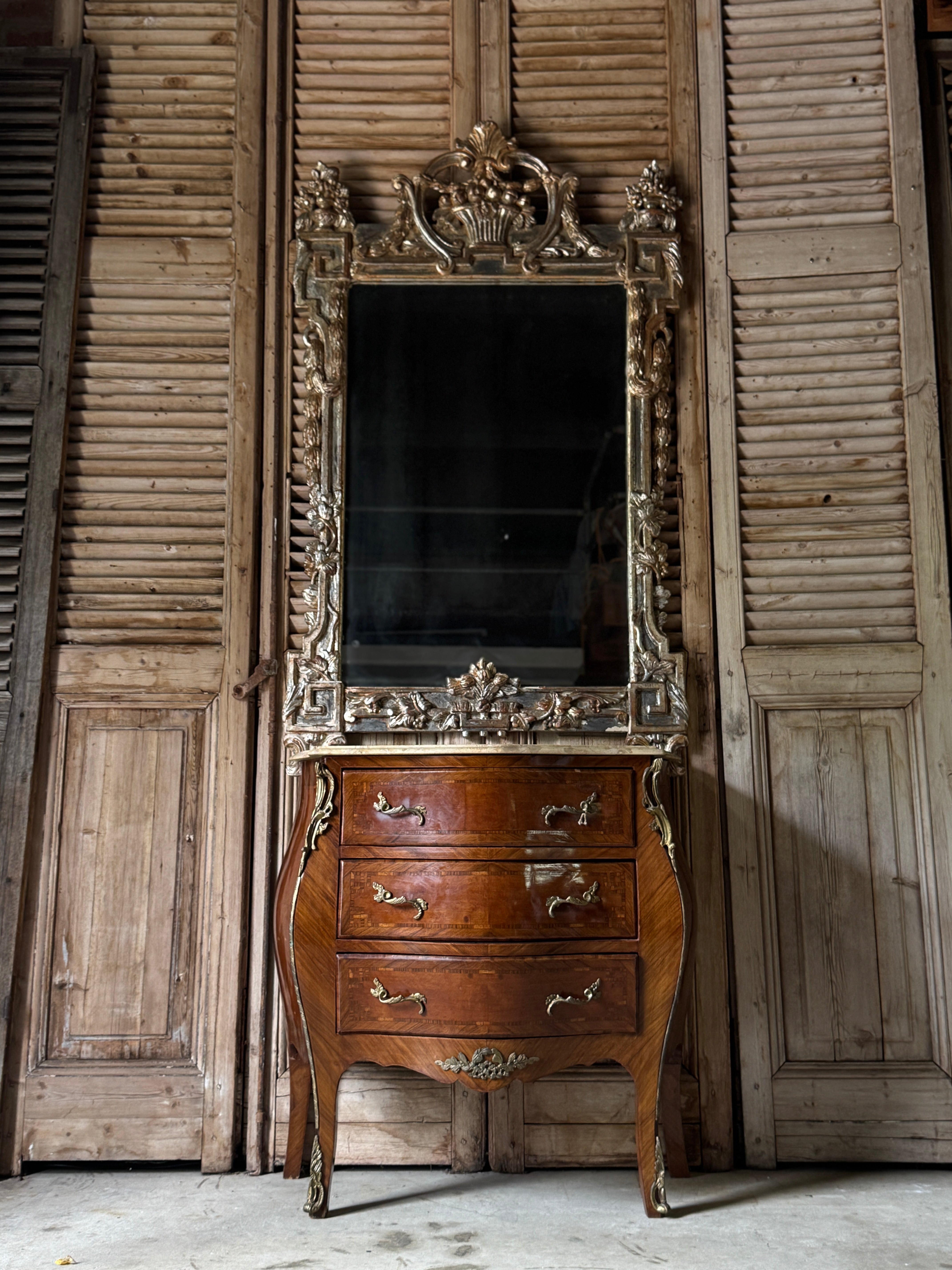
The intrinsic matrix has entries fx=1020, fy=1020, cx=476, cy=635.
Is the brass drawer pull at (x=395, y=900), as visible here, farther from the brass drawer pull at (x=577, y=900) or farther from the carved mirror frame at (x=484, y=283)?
the carved mirror frame at (x=484, y=283)

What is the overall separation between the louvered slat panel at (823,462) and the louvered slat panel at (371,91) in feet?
3.31

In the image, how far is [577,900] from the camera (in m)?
2.11

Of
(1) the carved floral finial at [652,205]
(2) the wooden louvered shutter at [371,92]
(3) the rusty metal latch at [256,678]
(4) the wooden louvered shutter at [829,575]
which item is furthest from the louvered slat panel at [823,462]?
(3) the rusty metal latch at [256,678]

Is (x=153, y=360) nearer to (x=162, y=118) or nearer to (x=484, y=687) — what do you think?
(x=162, y=118)

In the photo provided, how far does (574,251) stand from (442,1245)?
7.83 feet

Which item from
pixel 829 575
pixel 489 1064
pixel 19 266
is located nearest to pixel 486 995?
pixel 489 1064

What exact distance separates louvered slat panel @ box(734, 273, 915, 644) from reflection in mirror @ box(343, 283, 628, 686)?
360 millimetres

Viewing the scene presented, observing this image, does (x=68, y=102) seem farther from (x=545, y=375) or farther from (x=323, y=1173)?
(x=323, y=1173)

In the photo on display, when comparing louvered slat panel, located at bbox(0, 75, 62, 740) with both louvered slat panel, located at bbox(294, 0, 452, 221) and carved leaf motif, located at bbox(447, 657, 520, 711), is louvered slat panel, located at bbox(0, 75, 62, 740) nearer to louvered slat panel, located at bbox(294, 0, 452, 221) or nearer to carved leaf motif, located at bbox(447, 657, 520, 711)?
louvered slat panel, located at bbox(294, 0, 452, 221)

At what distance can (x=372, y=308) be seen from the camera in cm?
276

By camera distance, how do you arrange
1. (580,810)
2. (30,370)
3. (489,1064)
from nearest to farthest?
(489,1064) → (580,810) → (30,370)

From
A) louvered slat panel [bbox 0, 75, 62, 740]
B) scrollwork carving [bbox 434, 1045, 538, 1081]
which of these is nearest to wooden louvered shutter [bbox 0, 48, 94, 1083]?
louvered slat panel [bbox 0, 75, 62, 740]

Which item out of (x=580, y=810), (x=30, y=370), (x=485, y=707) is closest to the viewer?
(x=580, y=810)

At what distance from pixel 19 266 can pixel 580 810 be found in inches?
82.6
